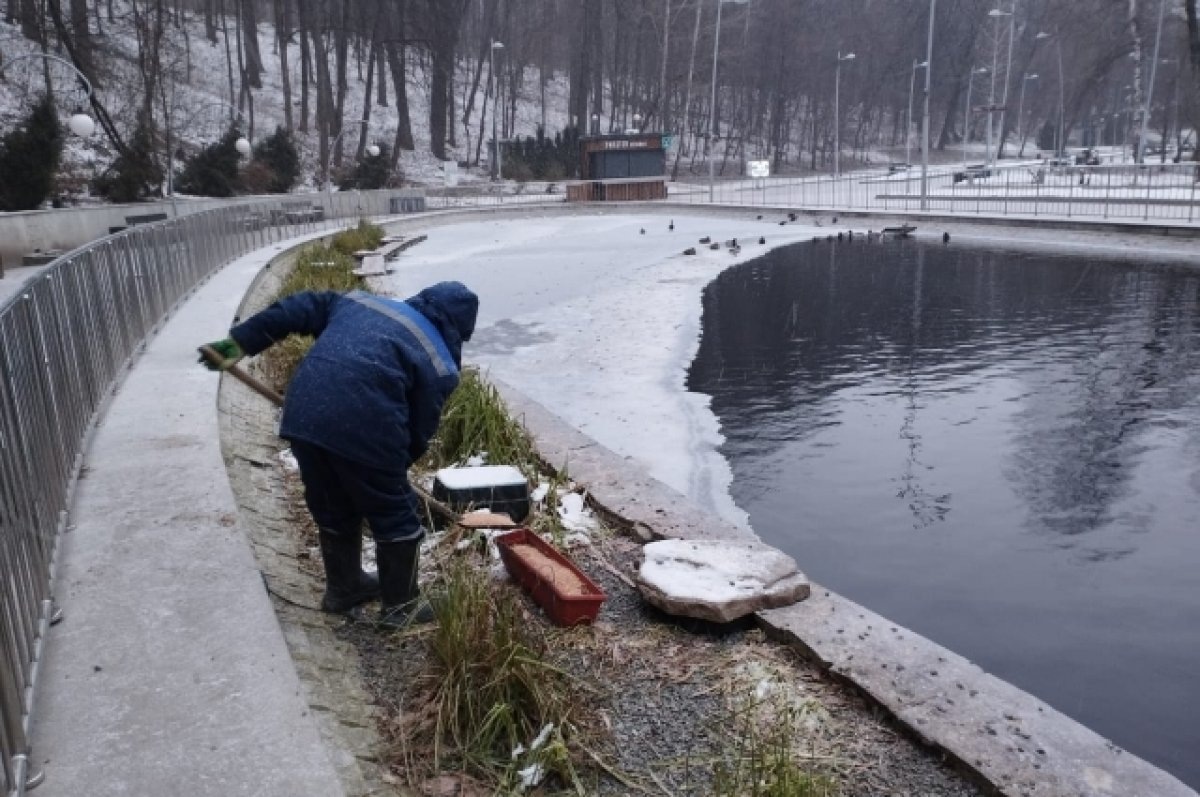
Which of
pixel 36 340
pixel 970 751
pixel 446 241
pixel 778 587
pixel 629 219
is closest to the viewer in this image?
pixel 970 751

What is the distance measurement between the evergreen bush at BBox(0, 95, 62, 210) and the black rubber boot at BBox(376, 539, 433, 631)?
23283mm

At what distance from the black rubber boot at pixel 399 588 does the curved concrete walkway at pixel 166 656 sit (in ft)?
1.62

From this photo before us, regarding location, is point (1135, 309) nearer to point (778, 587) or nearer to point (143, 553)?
point (778, 587)

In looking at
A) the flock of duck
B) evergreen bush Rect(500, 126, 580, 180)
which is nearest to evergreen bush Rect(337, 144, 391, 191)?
evergreen bush Rect(500, 126, 580, 180)

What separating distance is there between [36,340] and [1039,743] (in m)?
4.86

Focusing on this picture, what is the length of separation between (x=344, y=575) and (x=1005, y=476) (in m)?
5.05

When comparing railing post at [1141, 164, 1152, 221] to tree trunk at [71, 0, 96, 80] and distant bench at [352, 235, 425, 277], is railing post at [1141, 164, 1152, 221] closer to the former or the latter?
distant bench at [352, 235, 425, 277]

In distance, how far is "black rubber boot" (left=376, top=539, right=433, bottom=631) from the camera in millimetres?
4305

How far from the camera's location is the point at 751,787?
3.28m

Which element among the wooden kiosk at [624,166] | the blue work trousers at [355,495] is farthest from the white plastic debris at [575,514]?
the wooden kiosk at [624,166]

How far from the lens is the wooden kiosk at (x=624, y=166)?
45.6 meters

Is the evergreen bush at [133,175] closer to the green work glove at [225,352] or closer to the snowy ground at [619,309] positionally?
the snowy ground at [619,309]

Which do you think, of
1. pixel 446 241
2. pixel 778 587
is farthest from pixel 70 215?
pixel 778 587

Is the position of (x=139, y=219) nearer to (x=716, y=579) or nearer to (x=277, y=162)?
(x=277, y=162)
